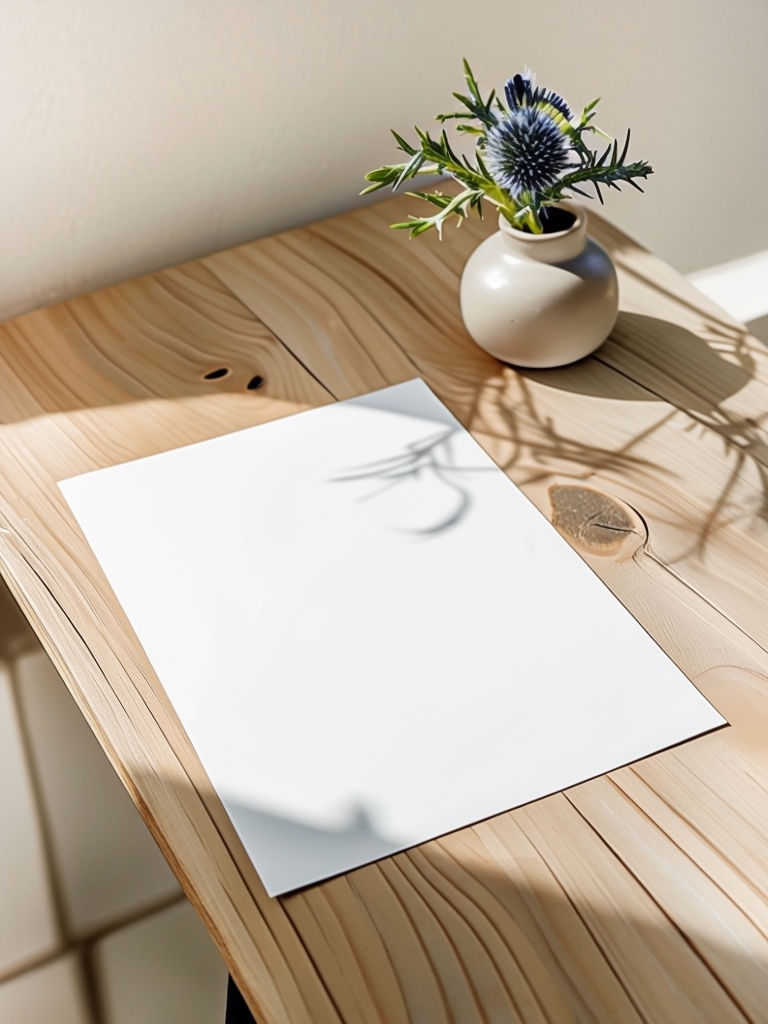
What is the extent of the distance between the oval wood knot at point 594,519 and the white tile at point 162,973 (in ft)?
1.89

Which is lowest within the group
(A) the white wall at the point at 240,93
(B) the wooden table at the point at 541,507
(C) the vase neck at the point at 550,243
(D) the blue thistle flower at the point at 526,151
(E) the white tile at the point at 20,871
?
(E) the white tile at the point at 20,871

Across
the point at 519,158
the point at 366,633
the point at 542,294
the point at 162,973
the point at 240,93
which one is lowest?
the point at 162,973

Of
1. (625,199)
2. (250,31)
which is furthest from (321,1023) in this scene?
(625,199)

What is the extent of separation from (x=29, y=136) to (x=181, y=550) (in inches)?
20.0

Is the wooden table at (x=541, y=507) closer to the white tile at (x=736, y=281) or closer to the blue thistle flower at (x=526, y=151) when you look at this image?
the blue thistle flower at (x=526, y=151)

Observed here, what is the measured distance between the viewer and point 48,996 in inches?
45.9

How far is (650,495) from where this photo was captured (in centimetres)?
91

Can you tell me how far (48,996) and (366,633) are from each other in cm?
63

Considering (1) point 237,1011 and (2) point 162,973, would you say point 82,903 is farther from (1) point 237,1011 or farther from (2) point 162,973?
(1) point 237,1011

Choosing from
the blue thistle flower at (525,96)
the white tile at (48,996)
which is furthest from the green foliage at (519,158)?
the white tile at (48,996)

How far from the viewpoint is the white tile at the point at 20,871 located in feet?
3.92

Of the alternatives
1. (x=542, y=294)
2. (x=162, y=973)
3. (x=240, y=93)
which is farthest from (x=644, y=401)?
(x=162, y=973)

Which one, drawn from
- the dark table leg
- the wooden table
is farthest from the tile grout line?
the wooden table

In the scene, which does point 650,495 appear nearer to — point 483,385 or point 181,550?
point 483,385
